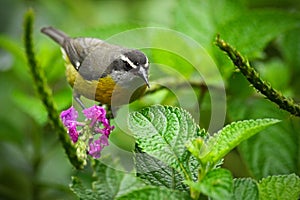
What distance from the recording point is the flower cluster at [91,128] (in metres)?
1.13

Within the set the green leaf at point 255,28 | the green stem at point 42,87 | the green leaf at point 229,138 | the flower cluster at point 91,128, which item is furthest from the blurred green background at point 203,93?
the green leaf at point 229,138

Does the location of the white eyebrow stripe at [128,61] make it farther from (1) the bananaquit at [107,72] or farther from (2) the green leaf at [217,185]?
(2) the green leaf at [217,185]

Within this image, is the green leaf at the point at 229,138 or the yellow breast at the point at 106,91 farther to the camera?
the yellow breast at the point at 106,91

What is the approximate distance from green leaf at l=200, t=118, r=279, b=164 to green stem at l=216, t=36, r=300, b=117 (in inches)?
3.1

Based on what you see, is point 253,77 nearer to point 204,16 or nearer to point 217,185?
point 217,185

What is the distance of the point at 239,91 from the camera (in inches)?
68.1

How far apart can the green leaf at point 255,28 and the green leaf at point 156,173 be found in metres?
0.62

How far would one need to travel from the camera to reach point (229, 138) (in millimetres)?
987

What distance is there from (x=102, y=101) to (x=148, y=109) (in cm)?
28

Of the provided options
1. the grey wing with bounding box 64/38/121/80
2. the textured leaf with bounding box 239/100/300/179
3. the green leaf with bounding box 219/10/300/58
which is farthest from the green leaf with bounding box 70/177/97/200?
the green leaf with bounding box 219/10/300/58

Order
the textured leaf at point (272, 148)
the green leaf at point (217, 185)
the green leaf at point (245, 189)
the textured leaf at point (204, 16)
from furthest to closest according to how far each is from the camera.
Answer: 1. the textured leaf at point (204, 16)
2. the textured leaf at point (272, 148)
3. the green leaf at point (245, 189)
4. the green leaf at point (217, 185)

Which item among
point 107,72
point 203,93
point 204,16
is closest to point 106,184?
point 107,72

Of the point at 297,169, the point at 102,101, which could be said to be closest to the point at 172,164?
the point at 102,101

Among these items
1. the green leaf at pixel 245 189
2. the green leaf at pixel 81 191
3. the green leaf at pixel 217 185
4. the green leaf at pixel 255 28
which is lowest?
the green leaf at pixel 81 191
